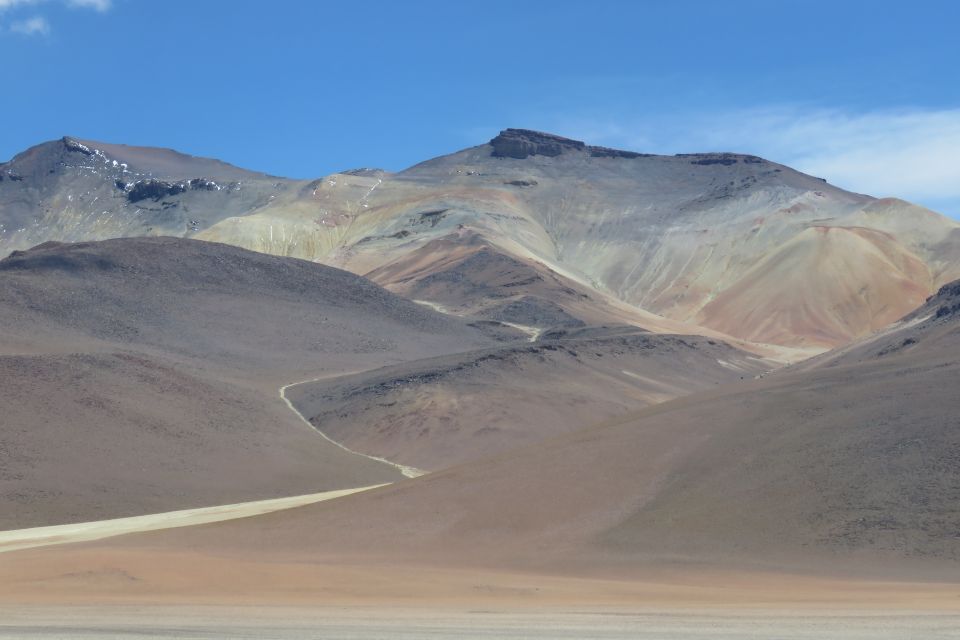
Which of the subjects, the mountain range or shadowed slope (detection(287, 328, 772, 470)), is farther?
shadowed slope (detection(287, 328, 772, 470))

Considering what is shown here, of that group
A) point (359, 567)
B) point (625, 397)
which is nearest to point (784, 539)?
point (359, 567)

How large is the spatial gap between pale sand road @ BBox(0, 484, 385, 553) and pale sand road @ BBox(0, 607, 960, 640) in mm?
19173

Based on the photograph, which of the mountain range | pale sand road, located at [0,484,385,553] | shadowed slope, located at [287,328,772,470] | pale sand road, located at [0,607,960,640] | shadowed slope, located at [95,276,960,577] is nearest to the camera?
pale sand road, located at [0,607,960,640]

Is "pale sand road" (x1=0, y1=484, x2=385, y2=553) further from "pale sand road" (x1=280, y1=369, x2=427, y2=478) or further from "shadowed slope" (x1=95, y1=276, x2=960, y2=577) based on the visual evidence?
"pale sand road" (x1=280, y1=369, x2=427, y2=478)

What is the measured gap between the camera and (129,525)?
5550 cm

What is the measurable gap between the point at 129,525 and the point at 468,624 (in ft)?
102

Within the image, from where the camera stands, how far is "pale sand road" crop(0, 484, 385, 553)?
5019 centimetres

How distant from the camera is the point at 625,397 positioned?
333ft

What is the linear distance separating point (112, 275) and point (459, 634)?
101 meters

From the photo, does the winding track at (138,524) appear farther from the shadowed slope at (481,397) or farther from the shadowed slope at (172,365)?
the shadowed slope at (481,397)

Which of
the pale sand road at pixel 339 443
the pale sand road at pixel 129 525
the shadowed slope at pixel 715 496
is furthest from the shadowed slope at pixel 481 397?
the shadowed slope at pixel 715 496

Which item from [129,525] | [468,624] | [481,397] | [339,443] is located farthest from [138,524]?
[481,397]

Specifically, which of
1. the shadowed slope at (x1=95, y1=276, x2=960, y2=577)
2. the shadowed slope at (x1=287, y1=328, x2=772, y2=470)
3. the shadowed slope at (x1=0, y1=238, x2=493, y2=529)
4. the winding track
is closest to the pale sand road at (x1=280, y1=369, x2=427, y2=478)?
the shadowed slope at (x1=287, y1=328, x2=772, y2=470)

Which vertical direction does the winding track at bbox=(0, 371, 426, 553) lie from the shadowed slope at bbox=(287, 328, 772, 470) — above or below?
below
